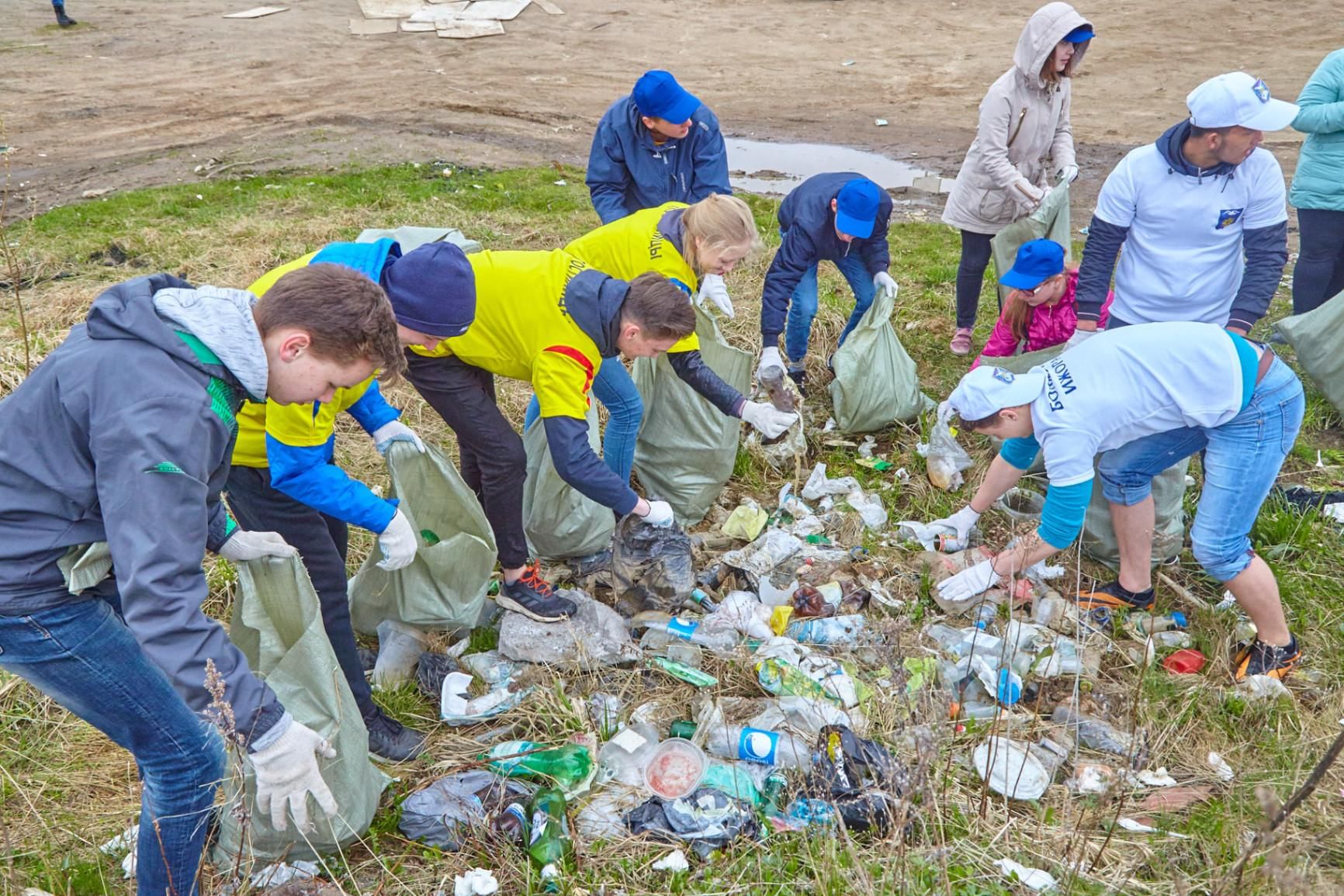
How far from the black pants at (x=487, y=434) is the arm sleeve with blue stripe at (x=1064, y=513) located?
5.32ft

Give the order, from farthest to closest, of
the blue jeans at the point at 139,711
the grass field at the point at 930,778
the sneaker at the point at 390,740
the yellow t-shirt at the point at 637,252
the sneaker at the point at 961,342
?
the sneaker at the point at 961,342
the yellow t-shirt at the point at 637,252
the sneaker at the point at 390,740
the grass field at the point at 930,778
the blue jeans at the point at 139,711

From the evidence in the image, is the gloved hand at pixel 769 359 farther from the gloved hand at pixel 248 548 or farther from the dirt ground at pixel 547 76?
the dirt ground at pixel 547 76

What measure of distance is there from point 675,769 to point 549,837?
40 centimetres

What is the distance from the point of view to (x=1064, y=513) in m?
2.77

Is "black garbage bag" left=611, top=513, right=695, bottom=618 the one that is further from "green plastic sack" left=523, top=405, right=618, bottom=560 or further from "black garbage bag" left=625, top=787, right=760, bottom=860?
"black garbage bag" left=625, top=787, right=760, bottom=860

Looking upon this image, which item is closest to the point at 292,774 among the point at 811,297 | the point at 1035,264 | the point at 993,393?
the point at 993,393

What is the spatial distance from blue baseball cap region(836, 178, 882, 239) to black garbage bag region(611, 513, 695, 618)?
1641 millimetres

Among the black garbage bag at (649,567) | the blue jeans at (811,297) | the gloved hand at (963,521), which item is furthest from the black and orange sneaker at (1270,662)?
the blue jeans at (811,297)

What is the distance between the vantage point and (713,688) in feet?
9.34

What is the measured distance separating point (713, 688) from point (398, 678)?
0.97 meters

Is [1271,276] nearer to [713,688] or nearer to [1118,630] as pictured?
[1118,630]

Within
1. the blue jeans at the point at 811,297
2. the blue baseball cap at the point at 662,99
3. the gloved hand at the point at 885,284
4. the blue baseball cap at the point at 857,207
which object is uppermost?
the blue baseball cap at the point at 662,99

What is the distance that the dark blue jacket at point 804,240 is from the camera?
4.21m

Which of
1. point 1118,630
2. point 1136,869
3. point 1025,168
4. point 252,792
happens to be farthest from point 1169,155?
point 252,792
